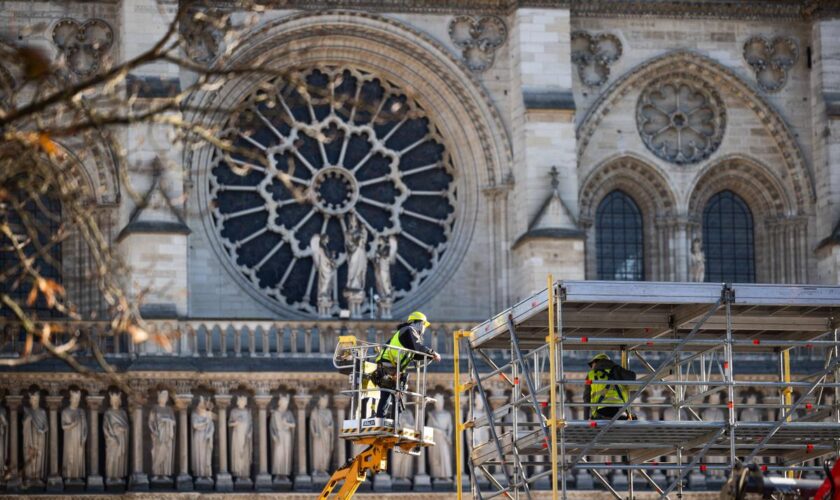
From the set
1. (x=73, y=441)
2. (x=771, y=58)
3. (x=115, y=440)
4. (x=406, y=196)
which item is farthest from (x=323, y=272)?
(x=771, y=58)

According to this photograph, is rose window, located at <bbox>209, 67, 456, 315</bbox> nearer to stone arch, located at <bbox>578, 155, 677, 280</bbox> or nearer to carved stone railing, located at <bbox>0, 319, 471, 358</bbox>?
carved stone railing, located at <bbox>0, 319, 471, 358</bbox>

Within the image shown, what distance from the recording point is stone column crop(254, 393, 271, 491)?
28.8 metres

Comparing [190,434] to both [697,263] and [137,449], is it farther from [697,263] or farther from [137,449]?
[697,263]

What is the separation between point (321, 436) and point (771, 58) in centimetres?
962

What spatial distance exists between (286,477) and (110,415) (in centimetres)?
265

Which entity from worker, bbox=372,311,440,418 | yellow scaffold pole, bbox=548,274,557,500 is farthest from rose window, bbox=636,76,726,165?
yellow scaffold pole, bbox=548,274,557,500

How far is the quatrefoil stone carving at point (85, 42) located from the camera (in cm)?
3006

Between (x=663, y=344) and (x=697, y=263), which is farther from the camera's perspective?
(x=697, y=263)

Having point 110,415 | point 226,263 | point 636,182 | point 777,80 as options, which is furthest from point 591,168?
point 110,415

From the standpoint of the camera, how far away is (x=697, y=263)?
31.5 m

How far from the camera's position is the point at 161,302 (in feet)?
94.3

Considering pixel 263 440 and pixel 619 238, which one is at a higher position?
pixel 619 238

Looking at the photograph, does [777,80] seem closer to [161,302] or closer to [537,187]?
[537,187]

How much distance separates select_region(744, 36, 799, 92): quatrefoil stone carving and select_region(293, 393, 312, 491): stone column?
911 cm
